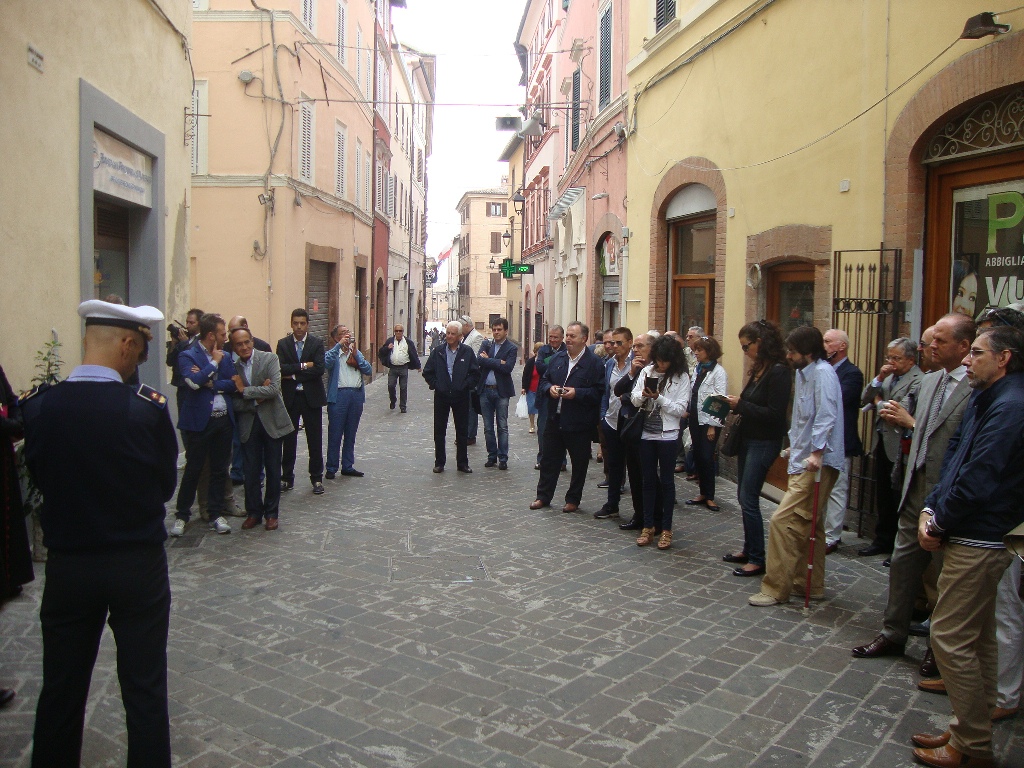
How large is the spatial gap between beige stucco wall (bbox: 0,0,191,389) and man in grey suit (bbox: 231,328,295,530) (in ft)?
5.26

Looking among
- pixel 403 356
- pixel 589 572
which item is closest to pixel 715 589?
pixel 589 572

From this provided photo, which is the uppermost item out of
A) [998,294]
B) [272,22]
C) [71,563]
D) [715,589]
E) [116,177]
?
[272,22]

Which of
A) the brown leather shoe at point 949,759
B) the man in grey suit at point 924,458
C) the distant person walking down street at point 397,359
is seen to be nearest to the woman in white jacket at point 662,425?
the man in grey suit at point 924,458

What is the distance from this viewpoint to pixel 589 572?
6.87 m

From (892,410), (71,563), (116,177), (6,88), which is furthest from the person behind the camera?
(116,177)

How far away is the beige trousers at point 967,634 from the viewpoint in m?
3.90

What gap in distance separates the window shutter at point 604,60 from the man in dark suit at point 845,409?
39.7 feet

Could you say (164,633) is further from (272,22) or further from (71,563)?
(272,22)

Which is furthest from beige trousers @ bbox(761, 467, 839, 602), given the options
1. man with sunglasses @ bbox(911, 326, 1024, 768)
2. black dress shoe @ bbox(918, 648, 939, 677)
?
man with sunglasses @ bbox(911, 326, 1024, 768)

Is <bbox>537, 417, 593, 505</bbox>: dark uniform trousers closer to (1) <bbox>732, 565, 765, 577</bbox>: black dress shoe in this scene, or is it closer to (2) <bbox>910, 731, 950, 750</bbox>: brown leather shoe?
(1) <bbox>732, 565, 765, 577</bbox>: black dress shoe

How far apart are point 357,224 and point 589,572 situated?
19.9m

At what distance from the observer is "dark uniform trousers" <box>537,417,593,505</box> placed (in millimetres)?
9047

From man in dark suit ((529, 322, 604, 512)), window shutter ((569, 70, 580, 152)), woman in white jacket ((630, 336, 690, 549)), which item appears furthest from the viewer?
window shutter ((569, 70, 580, 152))

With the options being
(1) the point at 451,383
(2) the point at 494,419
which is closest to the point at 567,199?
(2) the point at 494,419
